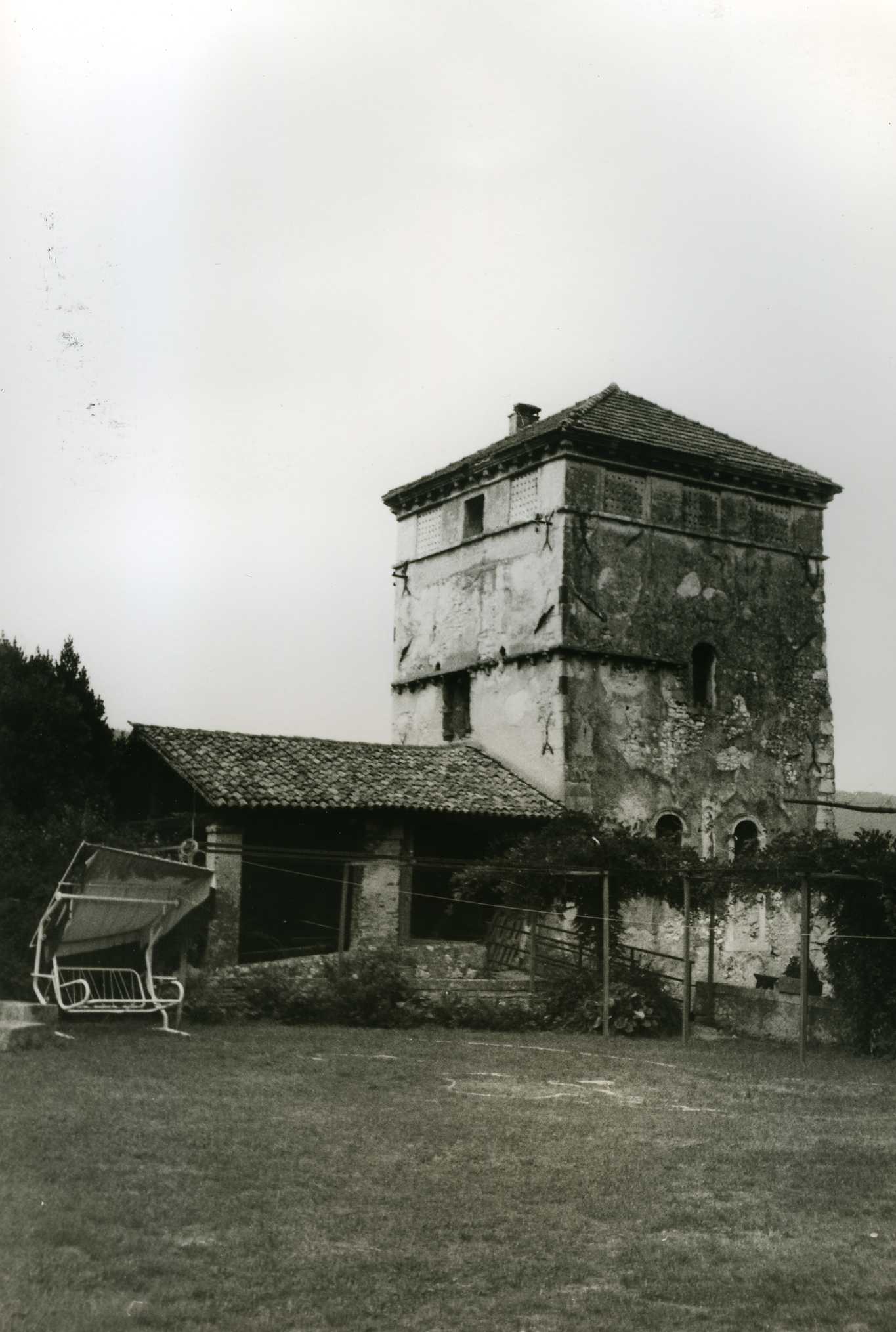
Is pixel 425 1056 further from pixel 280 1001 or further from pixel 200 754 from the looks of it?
pixel 200 754

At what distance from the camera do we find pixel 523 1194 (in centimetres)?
802

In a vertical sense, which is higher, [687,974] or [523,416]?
[523,416]

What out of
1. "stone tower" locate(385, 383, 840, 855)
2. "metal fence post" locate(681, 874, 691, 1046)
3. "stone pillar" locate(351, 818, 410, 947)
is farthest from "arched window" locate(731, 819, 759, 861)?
"metal fence post" locate(681, 874, 691, 1046)

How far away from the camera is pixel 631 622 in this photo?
81.4 feet

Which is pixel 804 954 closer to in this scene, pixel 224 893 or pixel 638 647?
pixel 224 893

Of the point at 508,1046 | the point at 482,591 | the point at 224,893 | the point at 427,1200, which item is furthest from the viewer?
the point at 482,591

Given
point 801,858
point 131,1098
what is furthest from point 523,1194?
point 801,858

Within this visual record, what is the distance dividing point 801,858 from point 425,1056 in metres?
5.32

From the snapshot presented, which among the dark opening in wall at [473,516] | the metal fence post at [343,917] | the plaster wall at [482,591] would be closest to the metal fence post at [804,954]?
the metal fence post at [343,917]

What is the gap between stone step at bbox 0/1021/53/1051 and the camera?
12.8 meters

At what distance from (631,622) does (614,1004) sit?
27.3 feet

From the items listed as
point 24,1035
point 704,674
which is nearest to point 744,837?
point 704,674

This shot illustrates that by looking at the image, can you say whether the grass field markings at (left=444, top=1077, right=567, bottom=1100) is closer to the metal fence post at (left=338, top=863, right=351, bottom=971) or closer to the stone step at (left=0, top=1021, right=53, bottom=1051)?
the stone step at (left=0, top=1021, right=53, bottom=1051)

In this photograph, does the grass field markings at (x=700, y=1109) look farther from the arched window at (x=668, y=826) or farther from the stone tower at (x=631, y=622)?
the arched window at (x=668, y=826)
